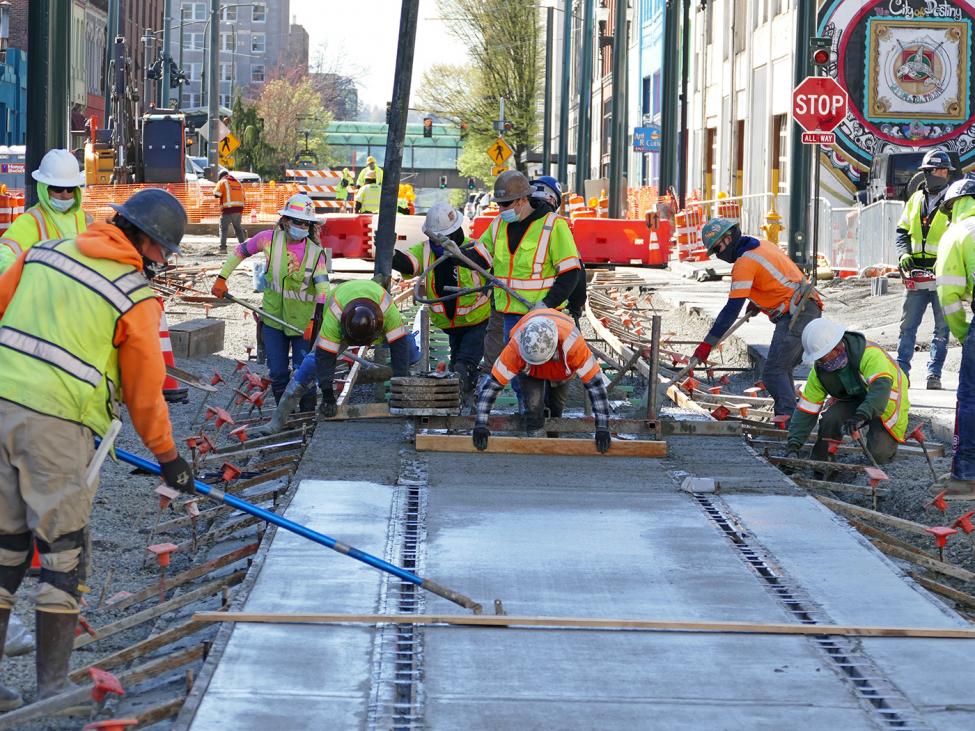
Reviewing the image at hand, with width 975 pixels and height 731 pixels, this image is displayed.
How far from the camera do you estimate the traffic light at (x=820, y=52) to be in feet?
68.8

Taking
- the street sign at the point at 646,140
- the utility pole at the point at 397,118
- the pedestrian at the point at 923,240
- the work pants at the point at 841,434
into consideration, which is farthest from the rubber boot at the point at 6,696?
the street sign at the point at 646,140

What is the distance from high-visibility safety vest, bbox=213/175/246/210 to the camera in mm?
32562

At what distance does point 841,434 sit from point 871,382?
25.3 inches

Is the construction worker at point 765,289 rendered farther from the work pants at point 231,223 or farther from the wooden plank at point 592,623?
the work pants at point 231,223

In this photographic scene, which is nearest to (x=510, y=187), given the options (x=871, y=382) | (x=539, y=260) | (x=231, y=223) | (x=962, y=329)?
(x=539, y=260)

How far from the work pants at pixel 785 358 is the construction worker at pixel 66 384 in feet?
22.7

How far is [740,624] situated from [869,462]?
15.4ft

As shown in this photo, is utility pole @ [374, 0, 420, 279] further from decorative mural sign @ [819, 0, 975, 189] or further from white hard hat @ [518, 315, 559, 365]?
decorative mural sign @ [819, 0, 975, 189]

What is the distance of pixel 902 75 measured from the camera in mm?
34656

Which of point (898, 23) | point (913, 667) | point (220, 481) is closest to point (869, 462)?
point (220, 481)

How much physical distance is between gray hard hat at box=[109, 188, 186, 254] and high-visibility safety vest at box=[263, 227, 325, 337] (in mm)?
6369

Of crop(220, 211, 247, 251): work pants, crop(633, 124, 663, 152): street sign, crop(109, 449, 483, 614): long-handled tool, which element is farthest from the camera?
crop(633, 124, 663, 152): street sign

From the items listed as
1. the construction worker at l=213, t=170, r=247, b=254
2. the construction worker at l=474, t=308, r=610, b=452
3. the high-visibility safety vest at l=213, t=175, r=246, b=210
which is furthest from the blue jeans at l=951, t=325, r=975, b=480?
the high-visibility safety vest at l=213, t=175, r=246, b=210

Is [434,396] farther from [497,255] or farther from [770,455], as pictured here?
[770,455]
